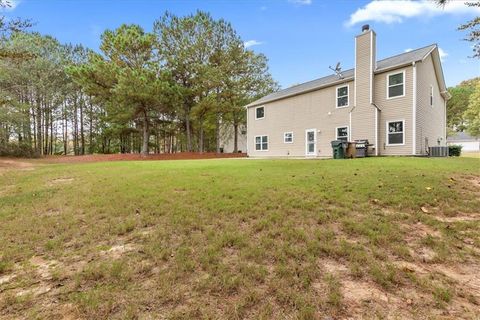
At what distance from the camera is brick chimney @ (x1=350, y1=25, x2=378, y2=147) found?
1334 centimetres

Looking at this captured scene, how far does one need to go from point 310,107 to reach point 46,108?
80.6ft

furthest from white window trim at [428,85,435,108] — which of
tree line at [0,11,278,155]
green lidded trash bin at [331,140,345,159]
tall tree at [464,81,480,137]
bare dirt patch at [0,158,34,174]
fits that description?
bare dirt patch at [0,158,34,174]

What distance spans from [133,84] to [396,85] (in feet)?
54.7

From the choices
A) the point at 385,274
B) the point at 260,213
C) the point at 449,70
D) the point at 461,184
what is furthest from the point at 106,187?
the point at 449,70

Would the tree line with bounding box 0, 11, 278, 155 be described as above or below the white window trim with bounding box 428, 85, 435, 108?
above

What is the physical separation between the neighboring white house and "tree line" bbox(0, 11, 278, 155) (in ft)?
103

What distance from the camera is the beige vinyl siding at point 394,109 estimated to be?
12.4m

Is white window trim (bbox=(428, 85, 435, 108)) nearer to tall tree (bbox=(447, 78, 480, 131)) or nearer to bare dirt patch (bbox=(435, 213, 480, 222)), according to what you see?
bare dirt patch (bbox=(435, 213, 480, 222))

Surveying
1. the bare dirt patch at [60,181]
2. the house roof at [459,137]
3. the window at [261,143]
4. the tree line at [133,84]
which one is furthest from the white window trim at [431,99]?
the house roof at [459,137]

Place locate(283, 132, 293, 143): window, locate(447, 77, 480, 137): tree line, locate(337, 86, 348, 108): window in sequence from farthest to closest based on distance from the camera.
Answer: locate(447, 77, 480, 137): tree line, locate(283, 132, 293, 143): window, locate(337, 86, 348, 108): window

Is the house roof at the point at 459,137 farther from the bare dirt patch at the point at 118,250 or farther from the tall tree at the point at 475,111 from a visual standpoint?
the bare dirt patch at the point at 118,250

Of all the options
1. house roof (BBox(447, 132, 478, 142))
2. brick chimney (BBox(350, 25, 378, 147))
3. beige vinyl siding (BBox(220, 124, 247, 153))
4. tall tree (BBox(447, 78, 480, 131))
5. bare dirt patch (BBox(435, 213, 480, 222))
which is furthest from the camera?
house roof (BBox(447, 132, 478, 142))

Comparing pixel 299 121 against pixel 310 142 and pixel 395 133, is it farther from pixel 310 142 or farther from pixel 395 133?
pixel 395 133

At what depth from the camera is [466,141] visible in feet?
126
